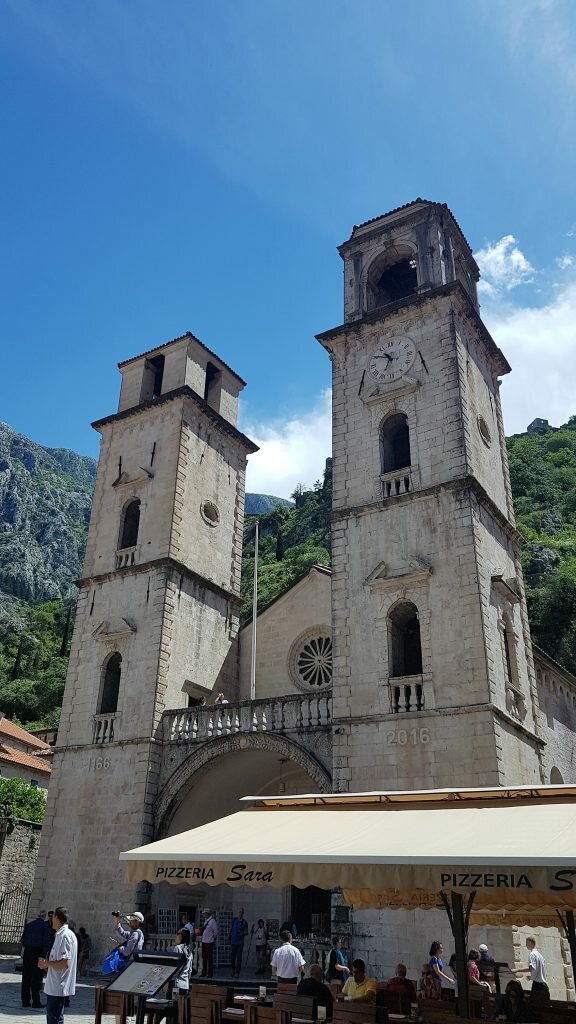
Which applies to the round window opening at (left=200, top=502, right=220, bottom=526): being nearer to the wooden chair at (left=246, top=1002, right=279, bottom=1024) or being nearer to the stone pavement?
the stone pavement

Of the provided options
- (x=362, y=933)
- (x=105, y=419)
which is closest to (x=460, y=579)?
(x=362, y=933)

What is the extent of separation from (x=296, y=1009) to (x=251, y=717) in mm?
10763

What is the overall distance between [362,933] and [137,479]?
13850mm

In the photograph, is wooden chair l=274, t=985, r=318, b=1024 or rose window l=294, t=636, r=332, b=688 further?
rose window l=294, t=636, r=332, b=688

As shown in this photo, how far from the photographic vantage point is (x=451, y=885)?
21.0 ft

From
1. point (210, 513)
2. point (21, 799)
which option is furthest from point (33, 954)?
point (21, 799)

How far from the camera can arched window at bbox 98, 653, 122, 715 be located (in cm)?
2134

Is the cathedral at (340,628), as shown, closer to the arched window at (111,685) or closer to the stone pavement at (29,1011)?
the arched window at (111,685)

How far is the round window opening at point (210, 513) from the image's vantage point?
23.9 m

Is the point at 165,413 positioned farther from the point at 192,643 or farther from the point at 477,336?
the point at 477,336

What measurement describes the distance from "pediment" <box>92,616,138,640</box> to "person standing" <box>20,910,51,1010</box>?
30.8 ft

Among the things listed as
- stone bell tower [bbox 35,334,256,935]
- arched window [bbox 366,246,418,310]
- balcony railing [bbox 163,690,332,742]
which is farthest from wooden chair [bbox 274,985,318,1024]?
arched window [bbox 366,246,418,310]

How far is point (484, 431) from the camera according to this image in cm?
2020

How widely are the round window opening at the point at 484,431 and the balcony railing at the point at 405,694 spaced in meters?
6.90
